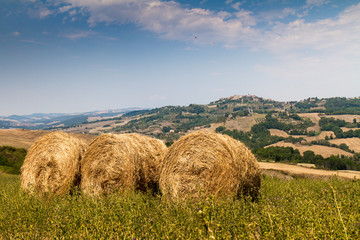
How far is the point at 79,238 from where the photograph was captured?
4.39 m

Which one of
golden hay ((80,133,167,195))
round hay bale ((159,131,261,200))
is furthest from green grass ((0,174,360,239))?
golden hay ((80,133,167,195))

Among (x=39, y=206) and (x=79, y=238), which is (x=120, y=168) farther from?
(x=79, y=238)

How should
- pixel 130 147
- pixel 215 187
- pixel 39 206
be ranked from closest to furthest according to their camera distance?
pixel 39 206 < pixel 215 187 < pixel 130 147

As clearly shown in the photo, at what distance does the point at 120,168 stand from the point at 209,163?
3.69 meters

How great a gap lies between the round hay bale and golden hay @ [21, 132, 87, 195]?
4.18 m

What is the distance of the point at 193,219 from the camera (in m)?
5.28

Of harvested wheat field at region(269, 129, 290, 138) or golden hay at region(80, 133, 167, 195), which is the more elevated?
golden hay at region(80, 133, 167, 195)

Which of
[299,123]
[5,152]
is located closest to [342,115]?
[299,123]

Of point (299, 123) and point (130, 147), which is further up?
point (130, 147)

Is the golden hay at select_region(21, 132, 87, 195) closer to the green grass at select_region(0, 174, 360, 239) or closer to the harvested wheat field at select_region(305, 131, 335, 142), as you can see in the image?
the green grass at select_region(0, 174, 360, 239)

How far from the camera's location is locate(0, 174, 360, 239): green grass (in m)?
3.86

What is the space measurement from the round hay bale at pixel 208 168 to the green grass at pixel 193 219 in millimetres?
1374

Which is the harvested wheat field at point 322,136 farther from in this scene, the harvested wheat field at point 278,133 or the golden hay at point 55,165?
the golden hay at point 55,165

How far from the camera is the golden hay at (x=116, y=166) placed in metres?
9.80
